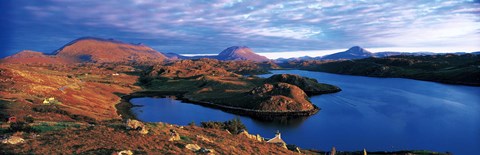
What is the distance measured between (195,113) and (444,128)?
3403 inches

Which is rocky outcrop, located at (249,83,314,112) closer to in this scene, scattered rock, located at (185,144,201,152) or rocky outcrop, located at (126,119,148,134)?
rocky outcrop, located at (126,119,148,134)

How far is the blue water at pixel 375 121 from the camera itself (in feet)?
278

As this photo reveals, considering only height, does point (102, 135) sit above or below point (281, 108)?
above

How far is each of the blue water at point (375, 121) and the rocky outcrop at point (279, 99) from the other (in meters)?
10.0

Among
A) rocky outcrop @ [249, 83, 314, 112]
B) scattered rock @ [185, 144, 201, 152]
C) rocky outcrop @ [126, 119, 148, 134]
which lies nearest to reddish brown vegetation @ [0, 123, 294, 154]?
scattered rock @ [185, 144, 201, 152]

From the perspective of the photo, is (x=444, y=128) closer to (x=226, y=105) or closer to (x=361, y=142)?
(x=361, y=142)

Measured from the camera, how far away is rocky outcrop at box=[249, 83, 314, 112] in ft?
458

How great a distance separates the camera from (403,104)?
5846 inches

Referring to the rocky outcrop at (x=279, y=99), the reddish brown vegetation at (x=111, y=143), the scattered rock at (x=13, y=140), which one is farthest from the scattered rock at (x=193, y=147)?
the rocky outcrop at (x=279, y=99)

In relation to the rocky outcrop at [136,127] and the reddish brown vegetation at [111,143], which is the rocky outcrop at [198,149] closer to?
the reddish brown vegetation at [111,143]

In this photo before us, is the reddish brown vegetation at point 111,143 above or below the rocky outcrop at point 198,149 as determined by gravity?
above

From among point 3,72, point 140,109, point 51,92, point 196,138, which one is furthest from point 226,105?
point 196,138

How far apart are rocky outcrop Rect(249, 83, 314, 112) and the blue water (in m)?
10.0

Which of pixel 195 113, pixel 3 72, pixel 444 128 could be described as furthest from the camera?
pixel 195 113
